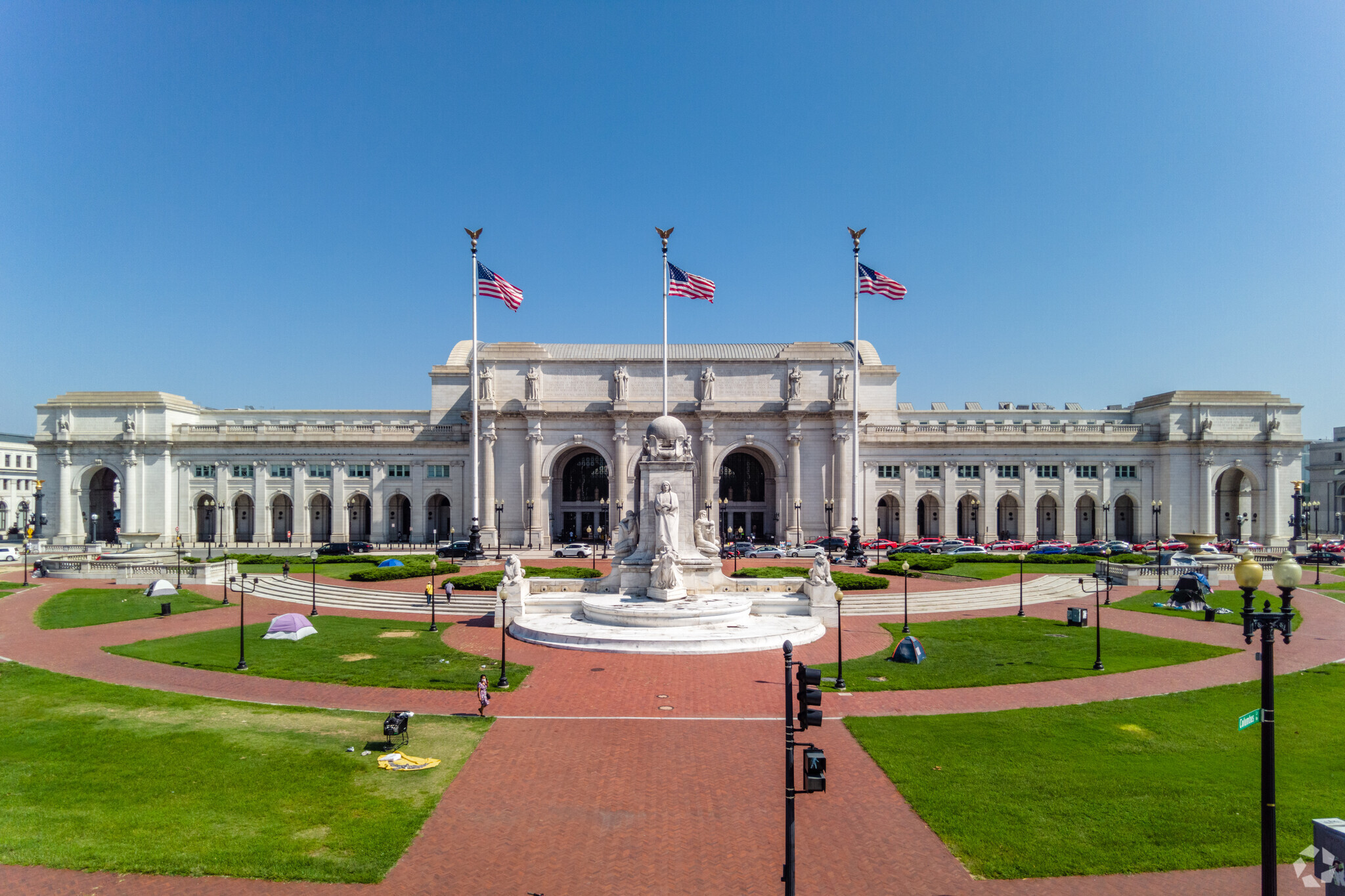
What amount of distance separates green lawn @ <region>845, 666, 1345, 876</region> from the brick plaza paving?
532mm

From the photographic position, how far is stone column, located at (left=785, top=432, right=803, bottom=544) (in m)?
70.9

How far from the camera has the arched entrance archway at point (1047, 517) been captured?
7588cm

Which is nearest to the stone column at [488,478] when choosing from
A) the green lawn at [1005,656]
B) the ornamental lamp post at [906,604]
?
the ornamental lamp post at [906,604]

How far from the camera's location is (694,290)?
142 ft

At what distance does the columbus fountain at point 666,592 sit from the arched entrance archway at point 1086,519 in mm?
53026

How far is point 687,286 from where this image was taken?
4306 centimetres

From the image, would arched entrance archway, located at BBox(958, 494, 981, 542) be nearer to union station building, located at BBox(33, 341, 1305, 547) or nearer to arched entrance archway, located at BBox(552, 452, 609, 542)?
union station building, located at BBox(33, 341, 1305, 547)

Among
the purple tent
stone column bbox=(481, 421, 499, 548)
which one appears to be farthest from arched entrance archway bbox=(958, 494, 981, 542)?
the purple tent

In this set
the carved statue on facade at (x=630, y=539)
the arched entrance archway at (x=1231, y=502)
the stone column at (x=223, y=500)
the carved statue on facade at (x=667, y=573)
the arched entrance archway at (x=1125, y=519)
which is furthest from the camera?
the arched entrance archway at (x=1125, y=519)

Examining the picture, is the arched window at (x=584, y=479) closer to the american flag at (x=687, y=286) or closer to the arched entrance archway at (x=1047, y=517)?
the american flag at (x=687, y=286)

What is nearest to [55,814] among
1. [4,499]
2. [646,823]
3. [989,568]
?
[646,823]

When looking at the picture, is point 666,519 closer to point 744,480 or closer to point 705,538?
point 705,538

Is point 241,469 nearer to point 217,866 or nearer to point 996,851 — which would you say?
point 217,866

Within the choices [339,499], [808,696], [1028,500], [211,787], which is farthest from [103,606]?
[1028,500]
